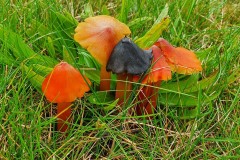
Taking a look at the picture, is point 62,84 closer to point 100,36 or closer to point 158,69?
point 100,36

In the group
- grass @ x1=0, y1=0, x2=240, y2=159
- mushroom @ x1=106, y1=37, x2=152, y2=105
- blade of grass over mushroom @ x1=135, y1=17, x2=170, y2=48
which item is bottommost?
grass @ x1=0, y1=0, x2=240, y2=159

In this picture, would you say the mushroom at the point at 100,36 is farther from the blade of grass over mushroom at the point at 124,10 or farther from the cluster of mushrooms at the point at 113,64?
the blade of grass over mushroom at the point at 124,10

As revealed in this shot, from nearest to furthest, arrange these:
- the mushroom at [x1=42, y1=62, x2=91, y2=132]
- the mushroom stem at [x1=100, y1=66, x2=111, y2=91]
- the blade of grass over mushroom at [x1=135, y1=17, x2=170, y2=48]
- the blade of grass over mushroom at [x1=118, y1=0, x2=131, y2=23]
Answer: the mushroom at [x1=42, y1=62, x2=91, y2=132], the mushroom stem at [x1=100, y1=66, x2=111, y2=91], the blade of grass over mushroom at [x1=135, y1=17, x2=170, y2=48], the blade of grass over mushroom at [x1=118, y1=0, x2=131, y2=23]

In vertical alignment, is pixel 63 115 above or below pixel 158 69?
below

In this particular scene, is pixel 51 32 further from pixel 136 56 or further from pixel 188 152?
pixel 188 152

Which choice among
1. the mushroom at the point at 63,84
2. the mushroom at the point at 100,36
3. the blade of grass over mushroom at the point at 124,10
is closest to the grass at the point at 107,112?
the blade of grass over mushroom at the point at 124,10

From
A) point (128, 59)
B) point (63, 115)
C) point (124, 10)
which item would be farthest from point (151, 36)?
point (63, 115)

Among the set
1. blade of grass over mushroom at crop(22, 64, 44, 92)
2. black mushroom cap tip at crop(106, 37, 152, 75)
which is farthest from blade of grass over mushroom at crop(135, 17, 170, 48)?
blade of grass over mushroom at crop(22, 64, 44, 92)

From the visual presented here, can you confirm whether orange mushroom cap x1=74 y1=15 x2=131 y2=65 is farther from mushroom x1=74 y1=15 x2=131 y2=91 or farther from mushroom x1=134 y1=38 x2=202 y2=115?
mushroom x1=134 y1=38 x2=202 y2=115
